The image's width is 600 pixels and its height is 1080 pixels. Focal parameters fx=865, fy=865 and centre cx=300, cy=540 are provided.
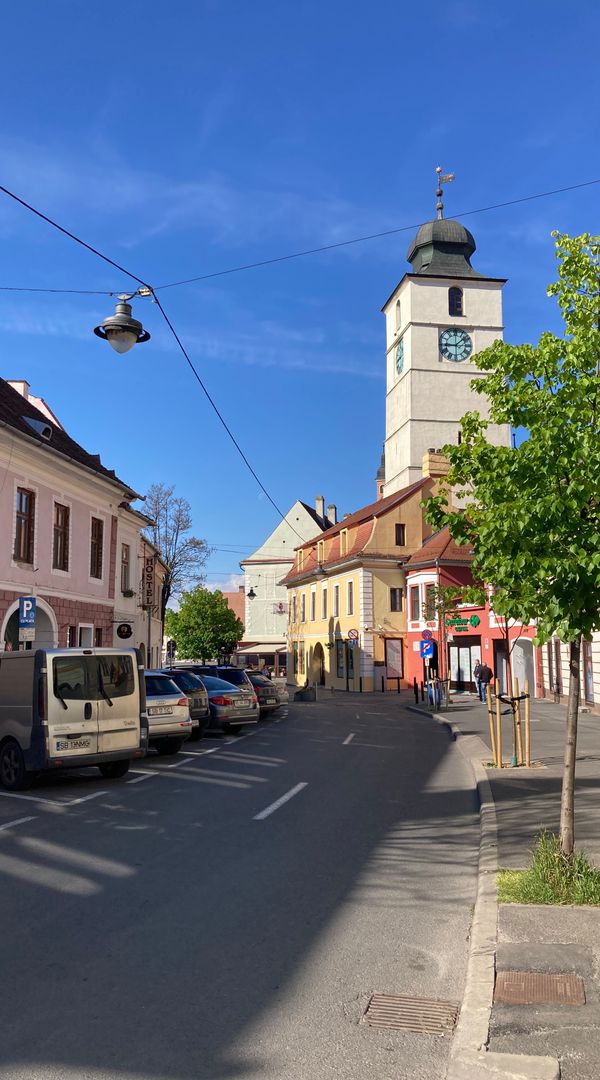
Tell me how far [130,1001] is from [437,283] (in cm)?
7189

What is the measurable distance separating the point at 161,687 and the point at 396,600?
3257 centimetres

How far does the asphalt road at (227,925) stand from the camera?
413 centimetres

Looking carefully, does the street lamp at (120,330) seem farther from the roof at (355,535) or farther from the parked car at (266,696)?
the roof at (355,535)

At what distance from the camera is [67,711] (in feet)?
40.1

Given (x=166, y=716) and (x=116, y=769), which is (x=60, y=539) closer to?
(x=166, y=716)

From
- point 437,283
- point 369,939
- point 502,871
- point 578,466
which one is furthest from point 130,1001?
point 437,283

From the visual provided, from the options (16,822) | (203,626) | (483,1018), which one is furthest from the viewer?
(203,626)

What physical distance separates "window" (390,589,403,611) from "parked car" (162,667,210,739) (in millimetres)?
28747

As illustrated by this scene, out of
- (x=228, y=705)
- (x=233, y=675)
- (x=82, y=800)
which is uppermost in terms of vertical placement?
(x=233, y=675)

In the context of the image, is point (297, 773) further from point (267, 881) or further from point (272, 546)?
point (272, 546)

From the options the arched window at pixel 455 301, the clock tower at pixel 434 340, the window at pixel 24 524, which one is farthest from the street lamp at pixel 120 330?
the arched window at pixel 455 301

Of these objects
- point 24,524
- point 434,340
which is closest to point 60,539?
point 24,524

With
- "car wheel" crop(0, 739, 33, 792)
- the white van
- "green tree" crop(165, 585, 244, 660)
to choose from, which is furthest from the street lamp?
"green tree" crop(165, 585, 244, 660)

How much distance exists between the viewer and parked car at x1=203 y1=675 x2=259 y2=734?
70.3 feet
